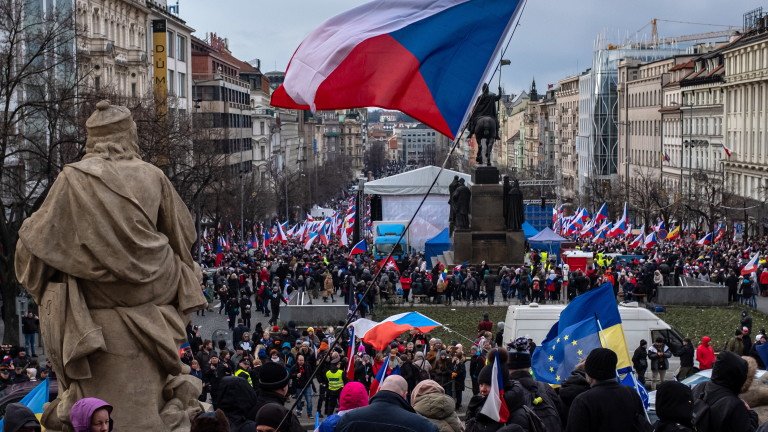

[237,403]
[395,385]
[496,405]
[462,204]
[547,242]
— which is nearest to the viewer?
[395,385]

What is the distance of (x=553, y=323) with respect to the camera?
26109 mm

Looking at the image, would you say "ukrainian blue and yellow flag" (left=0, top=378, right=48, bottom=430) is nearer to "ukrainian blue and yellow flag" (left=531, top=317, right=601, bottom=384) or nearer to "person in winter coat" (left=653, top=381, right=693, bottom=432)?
"ukrainian blue and yellow flag" (left=531, top=317, right=601, bottom=384)

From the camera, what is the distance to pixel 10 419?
8.12 m

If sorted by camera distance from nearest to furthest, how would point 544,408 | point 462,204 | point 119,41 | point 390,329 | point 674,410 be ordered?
point 674,410
point 544,408
point 390,329
point 462,204
point 119,41

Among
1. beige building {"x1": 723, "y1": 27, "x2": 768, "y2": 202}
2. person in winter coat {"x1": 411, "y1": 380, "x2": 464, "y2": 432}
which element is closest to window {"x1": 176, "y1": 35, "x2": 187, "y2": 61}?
beige building {"x1": 723, "y1": 27, "x2": 768, "y2": 202}

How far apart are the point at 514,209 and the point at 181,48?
64.0 metres

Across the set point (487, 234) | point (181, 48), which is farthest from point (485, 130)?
point (181, 48)

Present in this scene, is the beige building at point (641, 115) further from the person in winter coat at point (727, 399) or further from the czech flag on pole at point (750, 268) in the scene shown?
the person in winter coat at point (727, 399)

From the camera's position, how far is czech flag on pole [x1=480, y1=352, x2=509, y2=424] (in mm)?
8789

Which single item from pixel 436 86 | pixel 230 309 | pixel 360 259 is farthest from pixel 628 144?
pixel 436 86

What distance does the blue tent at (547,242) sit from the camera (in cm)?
5084

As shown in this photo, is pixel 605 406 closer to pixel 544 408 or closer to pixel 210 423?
pixel 544 408

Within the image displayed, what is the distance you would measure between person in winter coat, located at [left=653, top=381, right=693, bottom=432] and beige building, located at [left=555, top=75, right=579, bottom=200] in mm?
136896

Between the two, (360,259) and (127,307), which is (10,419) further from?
(360,259)
